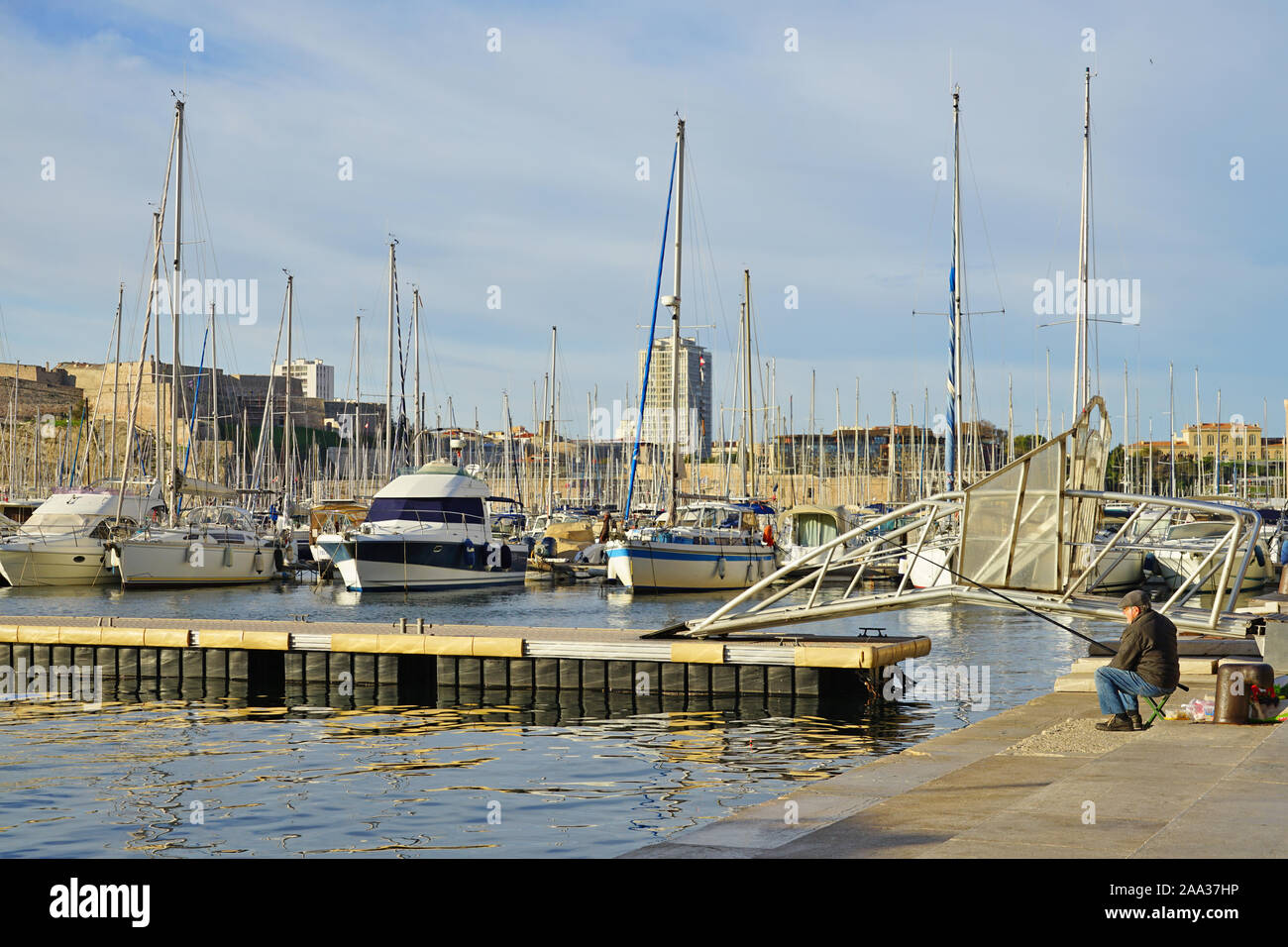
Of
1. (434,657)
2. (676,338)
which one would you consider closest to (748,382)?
(676,338)

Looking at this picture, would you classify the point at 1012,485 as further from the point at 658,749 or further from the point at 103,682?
the point at 103,682

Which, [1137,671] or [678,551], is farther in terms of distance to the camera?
[678,551]

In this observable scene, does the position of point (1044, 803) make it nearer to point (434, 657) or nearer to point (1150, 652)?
point (1150, 652)

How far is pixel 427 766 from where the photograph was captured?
58.6ft

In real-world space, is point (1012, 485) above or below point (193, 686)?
above

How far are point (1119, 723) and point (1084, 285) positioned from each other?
34.4 metres

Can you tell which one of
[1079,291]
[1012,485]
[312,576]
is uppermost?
[1079,291]

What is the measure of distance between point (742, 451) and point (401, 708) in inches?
1688

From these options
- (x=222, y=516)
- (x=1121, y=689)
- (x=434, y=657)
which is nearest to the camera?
(x=1121, y=689)

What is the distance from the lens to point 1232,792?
1127 centimetres

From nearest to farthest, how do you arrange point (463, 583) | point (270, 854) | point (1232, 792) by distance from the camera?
1. point (1232, 792)
2. point (270, 854)
3. point (463, 583)

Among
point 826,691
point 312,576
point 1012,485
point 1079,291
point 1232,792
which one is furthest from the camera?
point 312,576
